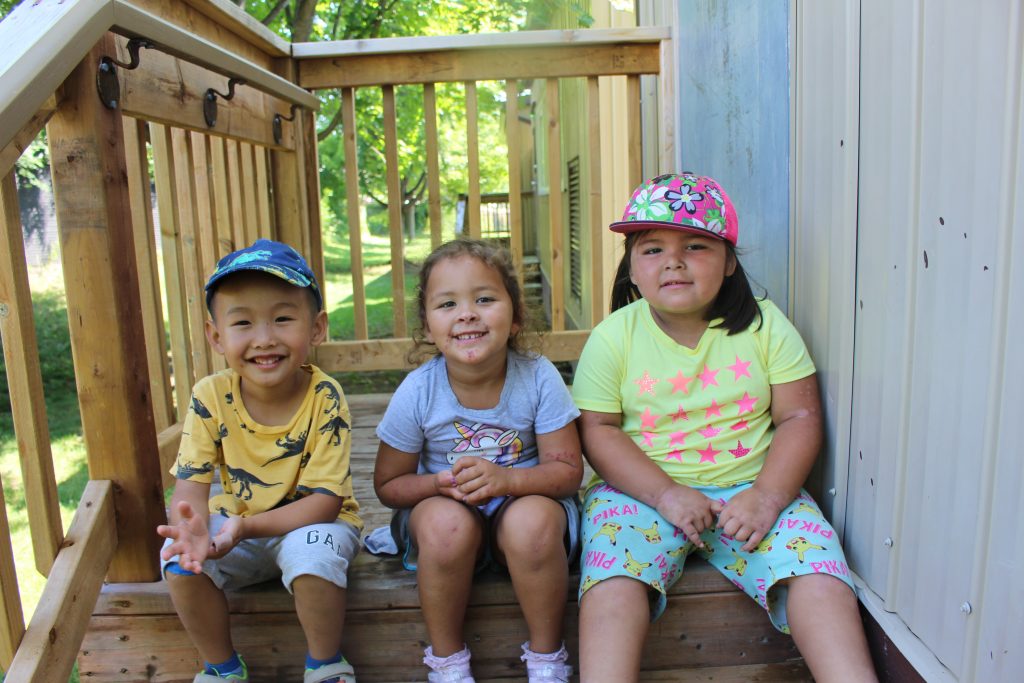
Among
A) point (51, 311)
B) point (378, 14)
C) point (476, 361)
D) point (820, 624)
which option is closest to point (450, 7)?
point (378, 14)

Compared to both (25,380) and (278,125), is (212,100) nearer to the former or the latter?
(278,125)

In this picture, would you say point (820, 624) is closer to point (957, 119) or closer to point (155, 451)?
point (957, 119)

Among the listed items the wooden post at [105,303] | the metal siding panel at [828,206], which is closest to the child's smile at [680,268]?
the metal siding panel at [828,206]

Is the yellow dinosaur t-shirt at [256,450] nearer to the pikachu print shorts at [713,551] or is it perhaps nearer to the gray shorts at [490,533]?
the gray shorts at [490,533]

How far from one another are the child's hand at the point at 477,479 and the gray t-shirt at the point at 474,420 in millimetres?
147

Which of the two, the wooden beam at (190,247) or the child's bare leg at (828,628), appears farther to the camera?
the wooden beam at (190,247)

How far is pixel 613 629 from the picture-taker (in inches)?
61.9

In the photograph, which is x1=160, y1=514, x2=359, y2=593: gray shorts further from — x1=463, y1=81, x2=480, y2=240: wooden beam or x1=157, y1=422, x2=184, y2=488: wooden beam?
x1=463, y1=81, x2=480, y2=240: wooden beam

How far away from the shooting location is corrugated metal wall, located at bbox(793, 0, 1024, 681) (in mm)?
1176

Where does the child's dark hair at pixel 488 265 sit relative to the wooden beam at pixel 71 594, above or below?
above

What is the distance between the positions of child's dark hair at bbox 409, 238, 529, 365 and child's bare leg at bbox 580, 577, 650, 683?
A: 0.60 metres

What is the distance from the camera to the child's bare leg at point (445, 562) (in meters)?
1.65

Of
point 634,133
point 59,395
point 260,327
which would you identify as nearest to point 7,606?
point 260,327

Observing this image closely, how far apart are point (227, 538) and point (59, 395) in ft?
18.6
